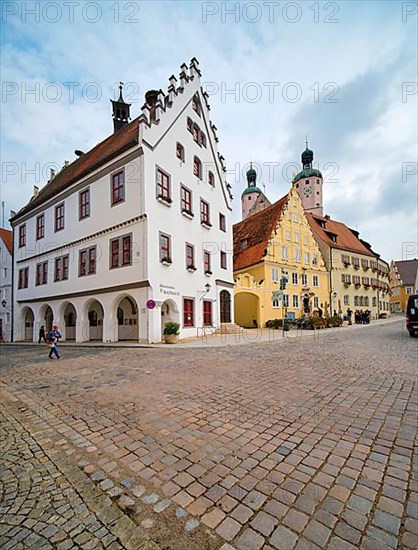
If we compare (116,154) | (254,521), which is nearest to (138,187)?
(116,154)

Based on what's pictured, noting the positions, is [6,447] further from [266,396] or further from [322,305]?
[322,305]

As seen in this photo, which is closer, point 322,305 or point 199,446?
point 199,446

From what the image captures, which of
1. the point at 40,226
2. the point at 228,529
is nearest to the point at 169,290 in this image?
the point at 40,226

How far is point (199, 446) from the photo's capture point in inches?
151

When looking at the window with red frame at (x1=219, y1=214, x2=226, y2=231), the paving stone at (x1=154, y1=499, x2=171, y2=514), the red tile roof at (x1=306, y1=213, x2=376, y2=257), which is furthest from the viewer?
the red tile roof at (x1=306, y1=213, x2=376, y2=257)

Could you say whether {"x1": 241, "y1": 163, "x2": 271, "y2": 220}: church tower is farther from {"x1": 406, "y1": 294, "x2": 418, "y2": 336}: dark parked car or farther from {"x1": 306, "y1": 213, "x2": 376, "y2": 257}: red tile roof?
{"x1": 406, "y1": 294, "x2": 418, "y2": 336}: dark parked car

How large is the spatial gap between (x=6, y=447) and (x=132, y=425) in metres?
1.63

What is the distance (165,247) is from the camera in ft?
63.9

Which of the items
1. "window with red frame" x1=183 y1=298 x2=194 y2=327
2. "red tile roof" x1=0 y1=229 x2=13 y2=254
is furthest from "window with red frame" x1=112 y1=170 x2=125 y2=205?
"red tile roof" x1=0 y1=229 x2=13 y2=254

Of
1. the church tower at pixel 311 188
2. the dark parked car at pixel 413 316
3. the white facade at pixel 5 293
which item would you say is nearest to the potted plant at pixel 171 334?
the dark parked car at pixel 413 316

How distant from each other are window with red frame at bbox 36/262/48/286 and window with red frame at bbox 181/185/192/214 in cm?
1347

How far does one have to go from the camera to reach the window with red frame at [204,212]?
78.9 ft

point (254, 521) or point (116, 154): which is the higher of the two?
point (116, 154)

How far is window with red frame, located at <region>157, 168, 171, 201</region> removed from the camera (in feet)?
63.3
